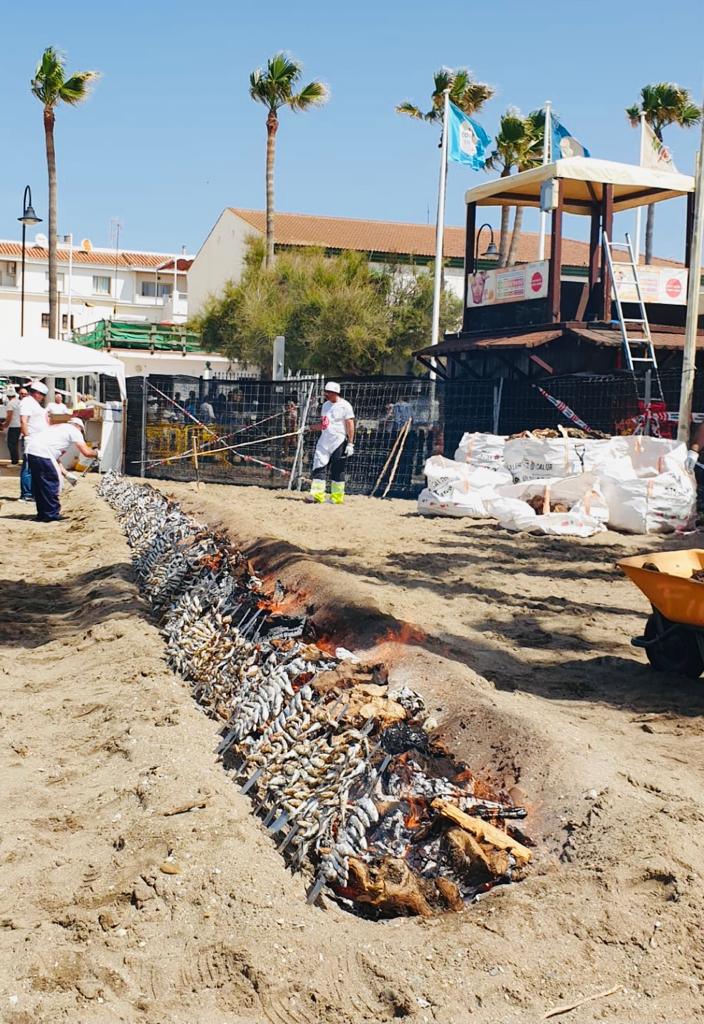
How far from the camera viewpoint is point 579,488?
13500mm

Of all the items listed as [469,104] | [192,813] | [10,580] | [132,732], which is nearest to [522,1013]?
[192,813]

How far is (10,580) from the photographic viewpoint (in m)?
10.7

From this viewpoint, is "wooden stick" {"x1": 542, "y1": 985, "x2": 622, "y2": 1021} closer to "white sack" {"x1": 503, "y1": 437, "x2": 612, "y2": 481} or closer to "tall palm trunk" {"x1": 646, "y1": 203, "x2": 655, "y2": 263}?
"white sack" {"x1": 503, "y1": 437, "x2": 612, "y2": 481}

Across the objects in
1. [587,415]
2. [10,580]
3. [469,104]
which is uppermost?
[469,104]

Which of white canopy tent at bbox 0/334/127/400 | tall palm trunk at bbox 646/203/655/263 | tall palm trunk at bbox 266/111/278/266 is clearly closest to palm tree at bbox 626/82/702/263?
tall palm trunk at bbox 646/203/655/263

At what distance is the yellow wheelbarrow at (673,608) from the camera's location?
21.0ft

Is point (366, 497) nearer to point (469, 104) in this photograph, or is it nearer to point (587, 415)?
point (587, 415)

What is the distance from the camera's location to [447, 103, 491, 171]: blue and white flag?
2736cm

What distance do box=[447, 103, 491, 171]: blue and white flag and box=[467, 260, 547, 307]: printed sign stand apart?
5.59 m

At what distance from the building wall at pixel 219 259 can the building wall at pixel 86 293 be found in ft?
34.4

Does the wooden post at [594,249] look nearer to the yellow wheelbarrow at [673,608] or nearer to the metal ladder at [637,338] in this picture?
the metal ladder at [637,338]

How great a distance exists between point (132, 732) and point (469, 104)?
37.6 m

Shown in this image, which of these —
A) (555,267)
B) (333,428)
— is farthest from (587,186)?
(333,428)

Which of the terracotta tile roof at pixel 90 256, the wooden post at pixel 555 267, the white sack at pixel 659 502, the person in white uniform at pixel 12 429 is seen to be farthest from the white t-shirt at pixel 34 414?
the terracotta tile roof at pixel 90 256
